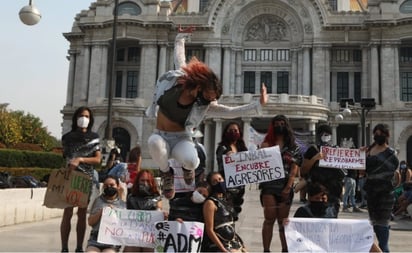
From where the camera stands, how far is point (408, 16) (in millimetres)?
41281

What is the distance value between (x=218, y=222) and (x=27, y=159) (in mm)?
18700

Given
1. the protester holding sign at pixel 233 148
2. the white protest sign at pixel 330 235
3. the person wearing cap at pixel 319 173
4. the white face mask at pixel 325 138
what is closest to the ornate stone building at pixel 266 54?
the white face mask at pixel 325 138

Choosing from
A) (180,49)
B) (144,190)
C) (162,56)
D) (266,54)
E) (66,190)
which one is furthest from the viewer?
(266,54)

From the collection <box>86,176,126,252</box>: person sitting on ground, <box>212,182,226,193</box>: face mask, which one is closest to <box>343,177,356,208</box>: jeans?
<box>212,182,226,193</box>: face mask

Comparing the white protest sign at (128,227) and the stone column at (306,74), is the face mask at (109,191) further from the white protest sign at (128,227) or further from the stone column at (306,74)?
the stone column at (306,74)

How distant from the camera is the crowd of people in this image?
5.87m

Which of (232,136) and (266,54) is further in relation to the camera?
(266,54)

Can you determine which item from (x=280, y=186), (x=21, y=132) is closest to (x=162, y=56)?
(x=21, y=132)

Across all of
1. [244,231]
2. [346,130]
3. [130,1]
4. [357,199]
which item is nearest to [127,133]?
[130,1]

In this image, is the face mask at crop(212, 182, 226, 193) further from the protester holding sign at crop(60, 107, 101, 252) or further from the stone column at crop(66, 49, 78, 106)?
the stone column at crop(66, 49, 78, 106)

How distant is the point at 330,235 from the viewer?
6105 millimetres

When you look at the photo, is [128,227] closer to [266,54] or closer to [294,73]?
[294,73]

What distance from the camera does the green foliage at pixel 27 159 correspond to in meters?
21.5

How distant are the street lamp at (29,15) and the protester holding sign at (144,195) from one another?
8.90 metres
